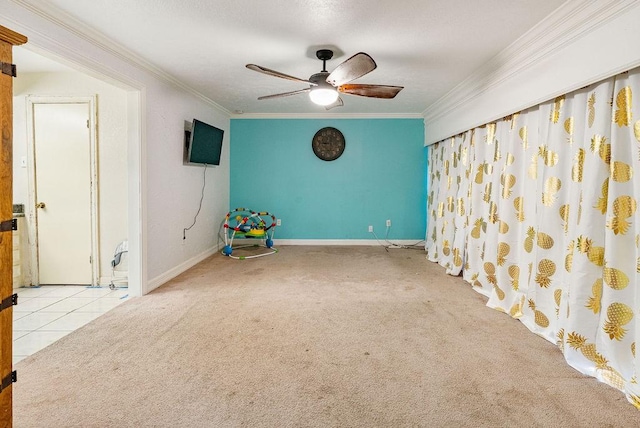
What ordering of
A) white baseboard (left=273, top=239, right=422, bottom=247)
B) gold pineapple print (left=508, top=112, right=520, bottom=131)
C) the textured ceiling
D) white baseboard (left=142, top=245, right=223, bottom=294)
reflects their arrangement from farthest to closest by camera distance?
white baseboard (left=273, top=239, right=422, bottom=247) < white baseboard (left=142, top=245, right=223, bottom=294) < gold pineapple print (left=508, top=112, right=520, bottom=131) < the textured ceiling

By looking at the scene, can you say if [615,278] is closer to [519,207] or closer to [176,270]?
[519,207]

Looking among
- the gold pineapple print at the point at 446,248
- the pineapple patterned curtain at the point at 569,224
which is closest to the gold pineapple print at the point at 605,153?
the pineapple patterned curtain at the point at 569,224

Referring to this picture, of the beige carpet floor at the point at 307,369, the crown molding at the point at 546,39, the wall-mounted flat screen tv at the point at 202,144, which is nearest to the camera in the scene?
the beige carpet floor at the point at 307,369

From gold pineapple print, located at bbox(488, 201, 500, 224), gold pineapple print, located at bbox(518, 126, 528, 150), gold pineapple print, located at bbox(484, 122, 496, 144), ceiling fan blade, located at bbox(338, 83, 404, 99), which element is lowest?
gold pineapple print, located at bbox(488, 201, 500, 224)

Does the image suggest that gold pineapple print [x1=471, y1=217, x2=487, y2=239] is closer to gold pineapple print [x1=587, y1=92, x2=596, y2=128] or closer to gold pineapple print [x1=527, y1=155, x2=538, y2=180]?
gold pineapple print [x1=527, y1=155, x2=538, y2=180]

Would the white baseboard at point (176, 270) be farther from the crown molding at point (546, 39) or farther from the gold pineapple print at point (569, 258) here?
the crown molding at point (546, 39)

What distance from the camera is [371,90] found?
130 inches

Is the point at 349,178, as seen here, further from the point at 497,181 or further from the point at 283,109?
the point at 497,181

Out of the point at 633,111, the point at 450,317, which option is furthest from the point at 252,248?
the point at 633,111

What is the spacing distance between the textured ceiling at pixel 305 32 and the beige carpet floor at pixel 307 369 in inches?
89.2

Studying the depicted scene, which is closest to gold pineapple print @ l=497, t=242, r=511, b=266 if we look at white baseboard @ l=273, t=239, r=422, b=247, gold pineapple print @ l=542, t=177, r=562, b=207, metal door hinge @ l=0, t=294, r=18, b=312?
gold pineapple print @ l=542, t=177, r=562, b=207

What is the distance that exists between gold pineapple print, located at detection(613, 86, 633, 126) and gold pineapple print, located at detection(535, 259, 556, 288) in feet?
3.47

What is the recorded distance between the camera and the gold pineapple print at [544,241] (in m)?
2.58

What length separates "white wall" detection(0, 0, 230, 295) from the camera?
7.94 ft
